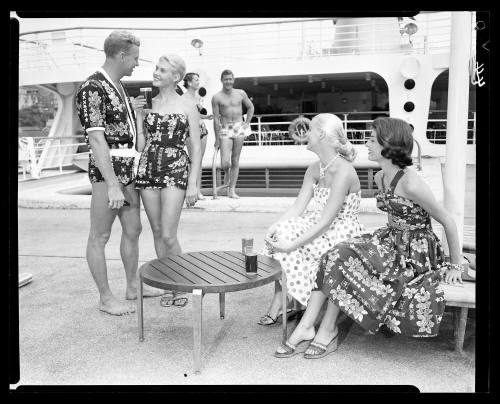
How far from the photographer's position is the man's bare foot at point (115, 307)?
131 inches

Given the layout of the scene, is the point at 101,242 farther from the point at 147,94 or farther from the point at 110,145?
the point at 147,94

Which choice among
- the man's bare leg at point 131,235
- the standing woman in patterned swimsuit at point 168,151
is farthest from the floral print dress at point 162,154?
the man's bare leg at point 131,235

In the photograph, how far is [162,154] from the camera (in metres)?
3.35

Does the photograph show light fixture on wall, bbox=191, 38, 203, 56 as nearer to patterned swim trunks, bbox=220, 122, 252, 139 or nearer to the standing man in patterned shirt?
patterned swim trunks, bbox=220, 122, 252, 139

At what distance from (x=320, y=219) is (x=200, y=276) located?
0.70 m

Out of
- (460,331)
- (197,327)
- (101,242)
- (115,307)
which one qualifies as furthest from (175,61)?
(460,331)

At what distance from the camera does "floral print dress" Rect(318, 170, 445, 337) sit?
251 cm

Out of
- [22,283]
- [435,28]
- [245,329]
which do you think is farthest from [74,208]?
[435,28]

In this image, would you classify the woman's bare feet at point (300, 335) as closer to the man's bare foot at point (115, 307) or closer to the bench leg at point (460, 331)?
the bench leg at point (460, 331)

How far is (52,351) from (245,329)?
1009 mm

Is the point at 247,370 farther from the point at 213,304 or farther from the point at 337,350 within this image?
the point at 213,304

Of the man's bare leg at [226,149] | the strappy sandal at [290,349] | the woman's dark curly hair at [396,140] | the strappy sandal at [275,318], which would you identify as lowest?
the strappy sandal at [290,349]

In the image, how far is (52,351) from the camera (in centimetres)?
282

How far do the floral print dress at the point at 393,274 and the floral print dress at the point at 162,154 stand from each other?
115cm
